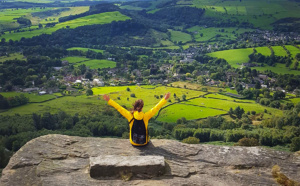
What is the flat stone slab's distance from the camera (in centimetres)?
1202

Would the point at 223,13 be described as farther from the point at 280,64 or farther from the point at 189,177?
the point at 189,177

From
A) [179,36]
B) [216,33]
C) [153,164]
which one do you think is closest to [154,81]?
[179,36]

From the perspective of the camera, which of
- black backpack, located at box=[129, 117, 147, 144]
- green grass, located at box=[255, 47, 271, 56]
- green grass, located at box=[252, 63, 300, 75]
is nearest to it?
black backpack, located at box=[129, 117, 147, 144]

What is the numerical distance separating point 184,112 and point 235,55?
2775 inches

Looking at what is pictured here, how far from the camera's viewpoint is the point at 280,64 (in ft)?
369

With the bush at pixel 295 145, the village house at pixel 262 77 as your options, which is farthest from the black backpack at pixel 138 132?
the village house at pixel 262 77

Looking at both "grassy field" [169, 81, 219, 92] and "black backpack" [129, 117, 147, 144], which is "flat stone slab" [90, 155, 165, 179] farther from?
"grassy field" [169, 81, 219, 92]

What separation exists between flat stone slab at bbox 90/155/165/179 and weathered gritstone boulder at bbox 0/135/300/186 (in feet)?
0.50

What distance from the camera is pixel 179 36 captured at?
171 meters

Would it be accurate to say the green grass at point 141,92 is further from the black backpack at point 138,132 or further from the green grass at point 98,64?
the black backpack at point 138,132

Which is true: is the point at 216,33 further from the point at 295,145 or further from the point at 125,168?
the point at 125,168

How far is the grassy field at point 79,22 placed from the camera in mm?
134425

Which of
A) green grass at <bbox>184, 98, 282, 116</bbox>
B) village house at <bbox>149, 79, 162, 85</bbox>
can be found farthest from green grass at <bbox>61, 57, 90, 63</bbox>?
green grass at <bbox>184, 98, 282, 116</bbox>

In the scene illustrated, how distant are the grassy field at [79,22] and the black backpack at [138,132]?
5175 inches
